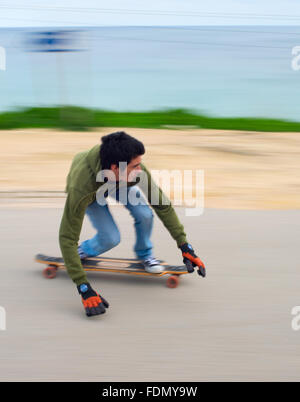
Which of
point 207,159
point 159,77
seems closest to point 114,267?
point 207,159

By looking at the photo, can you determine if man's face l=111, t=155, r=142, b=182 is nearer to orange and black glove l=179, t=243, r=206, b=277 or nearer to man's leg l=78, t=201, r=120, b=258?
man's leg l=78, t=201, r=120, b=258

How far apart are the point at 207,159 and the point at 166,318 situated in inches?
175

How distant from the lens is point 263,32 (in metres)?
33.9

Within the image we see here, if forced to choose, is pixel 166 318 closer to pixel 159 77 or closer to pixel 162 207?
pixel 162 207

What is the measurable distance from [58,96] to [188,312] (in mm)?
11255

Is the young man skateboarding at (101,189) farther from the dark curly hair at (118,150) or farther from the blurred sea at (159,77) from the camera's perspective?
the blurred sea at (159,77)

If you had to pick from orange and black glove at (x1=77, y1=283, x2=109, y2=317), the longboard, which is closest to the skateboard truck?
the longboard

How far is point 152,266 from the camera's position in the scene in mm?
3904

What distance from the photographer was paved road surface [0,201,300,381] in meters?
2.85

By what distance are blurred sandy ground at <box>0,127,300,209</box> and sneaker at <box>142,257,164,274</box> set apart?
6.40 ft

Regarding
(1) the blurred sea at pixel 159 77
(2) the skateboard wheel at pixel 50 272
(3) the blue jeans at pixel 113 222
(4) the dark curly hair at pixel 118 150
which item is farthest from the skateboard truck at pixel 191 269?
(1) the blurred sea at pixel 159 77

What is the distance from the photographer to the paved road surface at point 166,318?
285 centimetres

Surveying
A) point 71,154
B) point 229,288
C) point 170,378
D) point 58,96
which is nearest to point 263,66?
point 58,96
